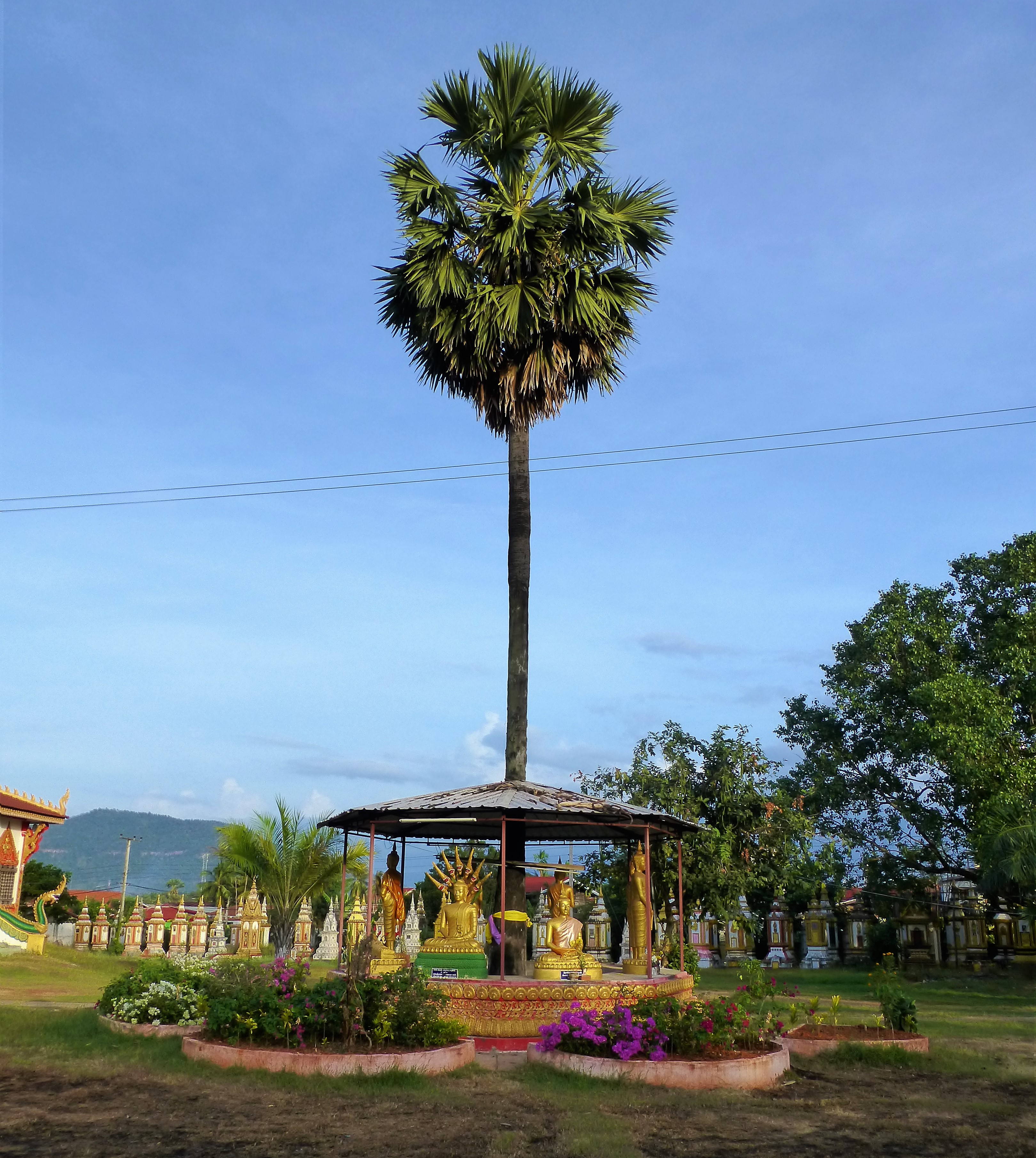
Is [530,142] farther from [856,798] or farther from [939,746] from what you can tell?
[856,798]

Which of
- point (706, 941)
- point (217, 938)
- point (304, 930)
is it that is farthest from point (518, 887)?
point (217, 938)

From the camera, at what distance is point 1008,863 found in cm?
2189

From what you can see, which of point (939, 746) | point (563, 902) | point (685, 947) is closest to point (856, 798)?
point (939, 746)

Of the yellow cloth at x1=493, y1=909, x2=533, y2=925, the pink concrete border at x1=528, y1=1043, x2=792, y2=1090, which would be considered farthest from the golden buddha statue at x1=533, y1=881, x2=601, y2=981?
the pink concrete border at x1=528, y1=1043, x2=792, y2=1090

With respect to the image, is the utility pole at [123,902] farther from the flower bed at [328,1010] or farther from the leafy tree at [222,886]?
the flower bed at [328,1010]

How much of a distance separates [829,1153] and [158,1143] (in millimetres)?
5674

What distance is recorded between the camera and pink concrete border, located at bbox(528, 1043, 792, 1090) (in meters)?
11.3

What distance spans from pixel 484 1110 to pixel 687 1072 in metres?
2.64

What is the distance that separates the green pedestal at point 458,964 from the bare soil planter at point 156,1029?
4166 millimetres

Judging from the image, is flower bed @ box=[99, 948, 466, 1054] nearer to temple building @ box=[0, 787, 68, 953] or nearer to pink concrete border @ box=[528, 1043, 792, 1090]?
pink concrete border @ box=[528, 1043, 792, 1090]

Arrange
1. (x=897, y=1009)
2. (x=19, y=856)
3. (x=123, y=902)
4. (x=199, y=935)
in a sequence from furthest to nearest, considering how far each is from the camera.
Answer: (x=123, y=902)
(x=199, y=935)
(x=19, y=856)
(x=897, y=1009)

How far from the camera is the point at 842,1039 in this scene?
14477mm

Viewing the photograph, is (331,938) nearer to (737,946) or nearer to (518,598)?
(737,946)

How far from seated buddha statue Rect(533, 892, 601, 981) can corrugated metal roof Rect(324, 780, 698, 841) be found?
5.20 feet
